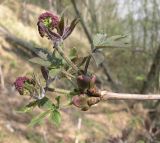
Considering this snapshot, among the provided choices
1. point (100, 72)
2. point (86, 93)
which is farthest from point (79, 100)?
point (100, 72)

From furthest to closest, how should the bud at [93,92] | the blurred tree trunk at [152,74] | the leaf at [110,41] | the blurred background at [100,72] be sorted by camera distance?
the blurred tree trunk at [152,74]
the blurred background at [100,72]
the leaf at [110,41]
the bud at [93,92]

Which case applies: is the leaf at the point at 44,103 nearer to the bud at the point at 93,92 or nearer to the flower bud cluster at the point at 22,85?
A: the flower bud cluster at the point at 22,85

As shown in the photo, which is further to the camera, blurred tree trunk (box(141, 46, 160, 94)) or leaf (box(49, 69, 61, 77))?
blurred tree trunk (box(141, 46, 160, 94))

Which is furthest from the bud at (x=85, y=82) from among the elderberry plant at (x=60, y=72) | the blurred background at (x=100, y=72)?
the blurred background at (x=100, y=72)

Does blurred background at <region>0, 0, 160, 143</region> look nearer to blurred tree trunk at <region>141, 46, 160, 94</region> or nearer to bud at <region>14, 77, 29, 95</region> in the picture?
blurred tree trunk at <region>141, 46, 160, 94</region>

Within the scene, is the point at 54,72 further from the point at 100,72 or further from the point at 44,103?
the point at 100,72

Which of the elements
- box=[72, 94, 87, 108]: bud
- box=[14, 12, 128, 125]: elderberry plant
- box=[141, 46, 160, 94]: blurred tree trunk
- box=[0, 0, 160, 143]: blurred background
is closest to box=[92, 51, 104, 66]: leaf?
box=[14, 12, 128, 125]: elderberry plant

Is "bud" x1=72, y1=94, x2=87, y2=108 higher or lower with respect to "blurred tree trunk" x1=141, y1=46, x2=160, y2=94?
Result: higher
